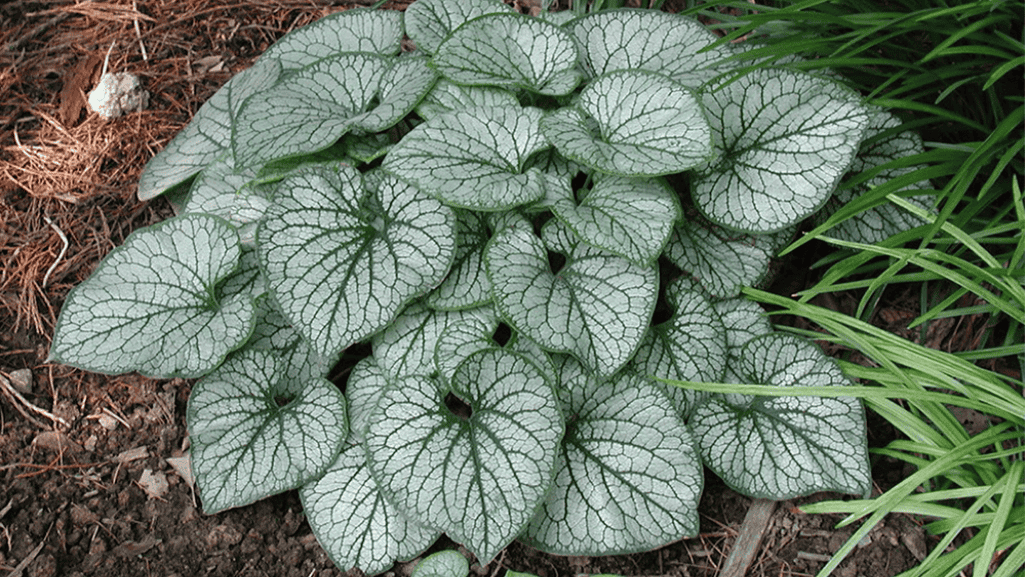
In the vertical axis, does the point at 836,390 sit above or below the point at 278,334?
above

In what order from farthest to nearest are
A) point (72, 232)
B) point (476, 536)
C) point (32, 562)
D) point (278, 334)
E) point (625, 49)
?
point (72, 232), point (625, 49), point (278, 334), point (32, 562), point (476, 536)

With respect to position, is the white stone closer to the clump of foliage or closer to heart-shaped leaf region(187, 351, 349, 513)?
heart-shaped leaf region(187, 351, 349, 513)

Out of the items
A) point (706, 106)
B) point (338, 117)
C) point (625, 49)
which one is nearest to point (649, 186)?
point (706, 106)

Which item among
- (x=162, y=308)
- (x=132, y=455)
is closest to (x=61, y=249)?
(x=162, y=308)

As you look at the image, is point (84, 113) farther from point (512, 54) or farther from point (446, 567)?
point (446, 567)

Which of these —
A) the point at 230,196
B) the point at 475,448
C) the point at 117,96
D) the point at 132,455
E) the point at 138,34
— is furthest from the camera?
the point at 138,34

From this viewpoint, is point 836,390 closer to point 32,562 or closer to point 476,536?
point 476,536

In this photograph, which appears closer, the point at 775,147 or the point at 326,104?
the point at 775,147
